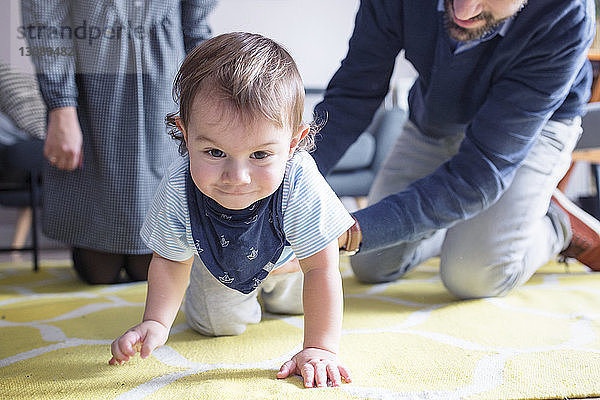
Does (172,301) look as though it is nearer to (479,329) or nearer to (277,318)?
(277,318)

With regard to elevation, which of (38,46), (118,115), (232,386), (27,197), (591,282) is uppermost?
(38,46)

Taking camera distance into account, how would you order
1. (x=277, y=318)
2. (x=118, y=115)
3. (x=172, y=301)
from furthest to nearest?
(x=118, y=115) < (x=277, y=318) < (x=172, y=301)

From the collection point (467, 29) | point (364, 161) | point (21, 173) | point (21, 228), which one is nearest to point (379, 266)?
point (467, 29)

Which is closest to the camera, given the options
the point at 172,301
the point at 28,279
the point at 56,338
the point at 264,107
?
the point at 264,107

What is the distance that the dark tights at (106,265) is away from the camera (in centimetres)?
136

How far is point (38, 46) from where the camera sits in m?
1.22

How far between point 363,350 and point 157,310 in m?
0.28

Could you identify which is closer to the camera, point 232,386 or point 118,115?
point 232,386

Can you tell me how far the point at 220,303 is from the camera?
871mm

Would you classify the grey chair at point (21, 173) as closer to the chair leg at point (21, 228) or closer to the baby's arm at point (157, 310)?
the chair leg at point (21, 228)

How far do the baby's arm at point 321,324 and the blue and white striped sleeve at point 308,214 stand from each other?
0.02 meters

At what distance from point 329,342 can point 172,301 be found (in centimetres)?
21

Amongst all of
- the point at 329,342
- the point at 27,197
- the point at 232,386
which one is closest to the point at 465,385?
the point at 329,342

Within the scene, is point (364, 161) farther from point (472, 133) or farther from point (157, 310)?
point (157, 310)
